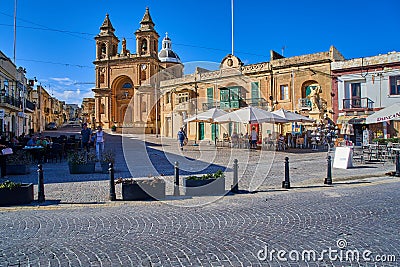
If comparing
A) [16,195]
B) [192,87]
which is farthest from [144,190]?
[192,87]

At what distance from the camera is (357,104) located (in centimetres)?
2469

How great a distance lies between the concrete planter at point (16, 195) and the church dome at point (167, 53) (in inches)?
2371

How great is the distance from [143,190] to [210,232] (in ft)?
8.73

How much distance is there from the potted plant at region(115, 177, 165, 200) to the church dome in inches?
2363

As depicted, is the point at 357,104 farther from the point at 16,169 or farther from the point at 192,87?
the point at 16,169

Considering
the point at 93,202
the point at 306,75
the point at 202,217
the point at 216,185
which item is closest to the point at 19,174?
the point at 93,202

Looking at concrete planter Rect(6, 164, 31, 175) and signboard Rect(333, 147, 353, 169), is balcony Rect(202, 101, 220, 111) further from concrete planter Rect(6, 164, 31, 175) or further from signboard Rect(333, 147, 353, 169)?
concrete planter Rect(6, 164, 31, 175)

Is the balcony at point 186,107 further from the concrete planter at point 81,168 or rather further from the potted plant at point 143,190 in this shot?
the potted plant at point 143,190

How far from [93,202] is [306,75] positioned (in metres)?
23.2

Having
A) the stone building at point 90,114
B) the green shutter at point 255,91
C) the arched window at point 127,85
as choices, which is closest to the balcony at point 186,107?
the green shutter at point 255,91

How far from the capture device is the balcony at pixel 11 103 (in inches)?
1011

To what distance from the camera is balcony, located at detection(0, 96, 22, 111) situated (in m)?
25.7

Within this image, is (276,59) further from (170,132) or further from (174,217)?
(174,217)

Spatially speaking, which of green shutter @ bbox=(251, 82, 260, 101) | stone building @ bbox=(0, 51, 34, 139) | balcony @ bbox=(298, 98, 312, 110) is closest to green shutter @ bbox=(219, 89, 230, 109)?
green shutter @ bbox=(251, 82, 260, 101)
